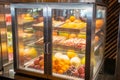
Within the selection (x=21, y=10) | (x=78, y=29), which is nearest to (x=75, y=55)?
(x=78, y=29)

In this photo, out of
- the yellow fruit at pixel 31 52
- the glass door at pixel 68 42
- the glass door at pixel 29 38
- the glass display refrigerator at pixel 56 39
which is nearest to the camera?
the glass display refrigerator at pixel 56 39

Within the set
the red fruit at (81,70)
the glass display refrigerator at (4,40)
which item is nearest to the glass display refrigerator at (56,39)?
the red fruit at (81,70)

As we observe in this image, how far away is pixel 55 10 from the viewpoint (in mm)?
2703

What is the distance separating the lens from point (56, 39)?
2814mm

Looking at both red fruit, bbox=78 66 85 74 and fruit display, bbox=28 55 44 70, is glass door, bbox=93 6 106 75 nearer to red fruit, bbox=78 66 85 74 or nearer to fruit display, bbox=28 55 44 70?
red fruit, bbox=78 66 85 74

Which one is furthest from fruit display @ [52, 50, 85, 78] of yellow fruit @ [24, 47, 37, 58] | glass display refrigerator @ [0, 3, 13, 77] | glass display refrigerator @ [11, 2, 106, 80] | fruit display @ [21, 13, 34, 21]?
glass display refrigerator @ [0, 3, 13, 77]

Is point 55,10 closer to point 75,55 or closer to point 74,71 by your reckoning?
point 75,55

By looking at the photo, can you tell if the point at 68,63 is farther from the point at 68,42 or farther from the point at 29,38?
the point at 29,38

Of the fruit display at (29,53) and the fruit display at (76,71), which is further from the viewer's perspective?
the fruit display at (29,53)

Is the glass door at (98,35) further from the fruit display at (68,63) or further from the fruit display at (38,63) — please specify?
the fruit display at (38,63)

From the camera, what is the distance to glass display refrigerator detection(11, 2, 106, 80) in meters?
2.47

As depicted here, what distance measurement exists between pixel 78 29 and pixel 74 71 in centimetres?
71

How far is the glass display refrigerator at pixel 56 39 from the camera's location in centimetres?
247

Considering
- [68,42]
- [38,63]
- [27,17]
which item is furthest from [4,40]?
[68,42]
